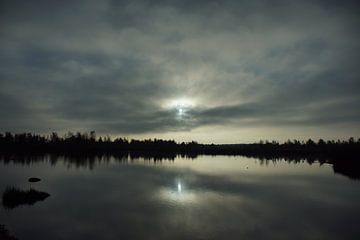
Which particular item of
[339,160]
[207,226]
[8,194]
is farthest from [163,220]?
[339,160]

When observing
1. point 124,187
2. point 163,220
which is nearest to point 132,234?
point 163,220

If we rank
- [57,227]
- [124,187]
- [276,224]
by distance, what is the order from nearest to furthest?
[57,227] → [276,224] → [124,187]

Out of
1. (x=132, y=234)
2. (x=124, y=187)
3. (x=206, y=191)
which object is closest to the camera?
(x=132, y=234)

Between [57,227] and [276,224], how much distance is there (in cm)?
2703

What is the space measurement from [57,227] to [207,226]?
1797cm

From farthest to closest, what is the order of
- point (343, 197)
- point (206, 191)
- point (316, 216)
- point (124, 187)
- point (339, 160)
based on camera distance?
point (339, 160) → point (124, 187) → point (206, 191) → point (343, 197) → point (316, 216)

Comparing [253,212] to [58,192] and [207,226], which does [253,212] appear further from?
[58,192]

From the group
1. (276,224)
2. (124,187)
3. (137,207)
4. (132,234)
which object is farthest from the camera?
(124,187)

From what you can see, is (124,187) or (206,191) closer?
(206,191)

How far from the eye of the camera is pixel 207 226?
1236 inches

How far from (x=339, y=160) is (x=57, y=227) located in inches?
4562

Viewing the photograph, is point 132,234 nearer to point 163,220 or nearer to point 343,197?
point 163,220

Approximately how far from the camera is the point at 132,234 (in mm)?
28500

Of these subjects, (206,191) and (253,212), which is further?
(206,191)
